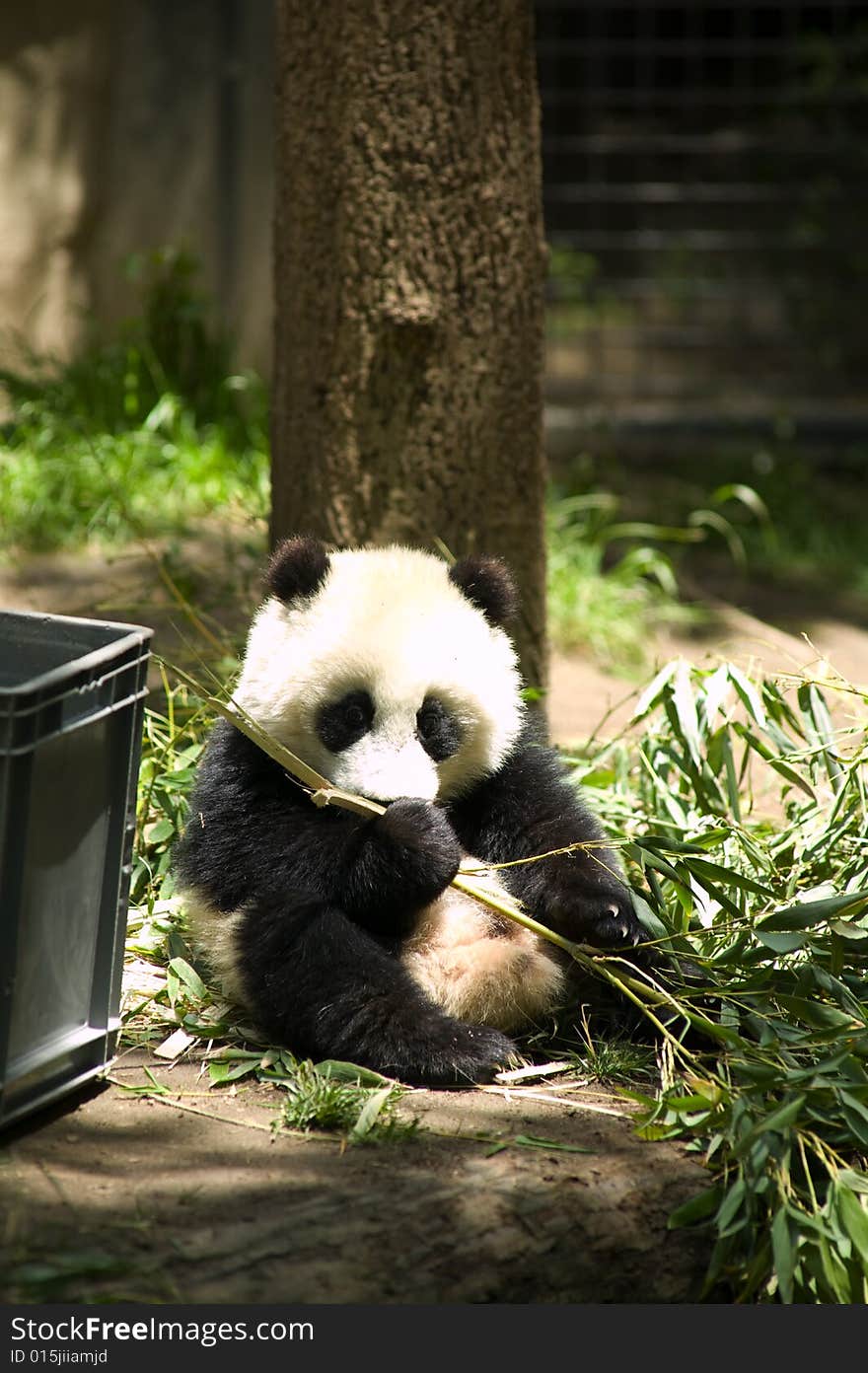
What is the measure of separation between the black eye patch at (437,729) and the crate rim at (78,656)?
0.56 meters

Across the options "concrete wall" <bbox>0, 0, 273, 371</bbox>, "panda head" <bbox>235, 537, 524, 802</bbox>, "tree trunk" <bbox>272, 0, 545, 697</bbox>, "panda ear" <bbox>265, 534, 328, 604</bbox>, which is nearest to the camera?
"panda head" <bbox>235, 537, 524, 802</bbox>

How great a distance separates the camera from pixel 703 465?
28.3ft

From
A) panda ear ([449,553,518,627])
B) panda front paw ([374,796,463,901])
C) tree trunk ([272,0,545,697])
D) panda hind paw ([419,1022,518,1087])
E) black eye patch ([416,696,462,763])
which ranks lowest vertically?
panda hind paw ([419,1022,518,1087])

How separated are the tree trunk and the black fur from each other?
3.85 feet

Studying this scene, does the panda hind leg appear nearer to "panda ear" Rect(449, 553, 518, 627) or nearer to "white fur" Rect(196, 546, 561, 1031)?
"white fur" Rect(196, 546, 561, 1031)

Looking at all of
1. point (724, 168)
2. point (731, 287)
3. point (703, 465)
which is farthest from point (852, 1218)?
point (724, 168)

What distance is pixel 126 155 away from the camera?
6941 millimetres

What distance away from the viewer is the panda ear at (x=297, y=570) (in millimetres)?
2930

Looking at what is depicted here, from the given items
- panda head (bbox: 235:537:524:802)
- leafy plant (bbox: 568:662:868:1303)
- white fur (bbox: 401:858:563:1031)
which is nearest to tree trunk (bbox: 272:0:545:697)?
leafy plant (bbox: 568:662:868:1303)

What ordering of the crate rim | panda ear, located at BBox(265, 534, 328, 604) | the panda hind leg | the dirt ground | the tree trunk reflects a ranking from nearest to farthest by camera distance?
1. the dirt ground
2. the crate rim
3. the panda hind leg
4. panda ear, located at BBox(265, 534, 328, 604)
5. the tree trunk

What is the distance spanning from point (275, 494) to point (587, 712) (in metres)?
1.47

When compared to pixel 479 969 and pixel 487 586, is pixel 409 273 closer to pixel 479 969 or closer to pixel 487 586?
pixel 487 586

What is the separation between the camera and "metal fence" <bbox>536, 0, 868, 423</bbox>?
8.69 m

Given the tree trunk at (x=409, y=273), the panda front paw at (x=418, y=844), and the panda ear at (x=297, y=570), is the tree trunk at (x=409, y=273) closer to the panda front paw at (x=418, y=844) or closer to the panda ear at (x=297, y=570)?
the panda ear at (x=297, y=570)
